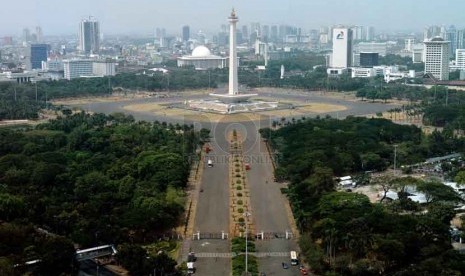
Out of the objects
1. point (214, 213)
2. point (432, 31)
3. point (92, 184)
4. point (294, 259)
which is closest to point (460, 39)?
point (432, 31)

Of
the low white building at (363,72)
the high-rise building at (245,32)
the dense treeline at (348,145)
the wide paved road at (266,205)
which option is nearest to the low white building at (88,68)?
the low white building at (363,72)

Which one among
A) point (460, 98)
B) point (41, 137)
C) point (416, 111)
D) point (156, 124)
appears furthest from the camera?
point (460, 98)

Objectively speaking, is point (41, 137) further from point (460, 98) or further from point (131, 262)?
point (460, 98)

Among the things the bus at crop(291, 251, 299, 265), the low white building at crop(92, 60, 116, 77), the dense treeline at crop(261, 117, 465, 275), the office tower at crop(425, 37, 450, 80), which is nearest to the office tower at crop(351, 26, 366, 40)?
the office tower at crop(425, 37, 450, 80)

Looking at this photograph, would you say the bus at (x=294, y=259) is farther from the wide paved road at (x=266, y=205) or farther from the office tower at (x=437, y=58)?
the office tower at (x=437, y=58)

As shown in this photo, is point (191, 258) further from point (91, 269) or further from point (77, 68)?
point (77, 68)

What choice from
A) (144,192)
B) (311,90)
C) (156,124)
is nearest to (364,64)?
(311,90)
